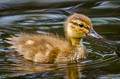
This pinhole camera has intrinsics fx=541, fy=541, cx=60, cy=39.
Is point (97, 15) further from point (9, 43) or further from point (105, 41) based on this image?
point (9, 43)

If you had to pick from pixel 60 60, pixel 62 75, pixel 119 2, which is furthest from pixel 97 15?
pixel 62 75

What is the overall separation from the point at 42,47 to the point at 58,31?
95cm

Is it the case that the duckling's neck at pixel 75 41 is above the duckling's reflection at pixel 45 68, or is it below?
above

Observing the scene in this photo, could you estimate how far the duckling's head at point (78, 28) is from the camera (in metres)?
6.21

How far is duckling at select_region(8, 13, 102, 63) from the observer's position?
6207 mm

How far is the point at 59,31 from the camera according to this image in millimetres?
7141

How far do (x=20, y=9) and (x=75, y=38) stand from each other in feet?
6.54

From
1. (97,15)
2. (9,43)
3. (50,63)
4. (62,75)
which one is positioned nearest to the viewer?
(62,75)

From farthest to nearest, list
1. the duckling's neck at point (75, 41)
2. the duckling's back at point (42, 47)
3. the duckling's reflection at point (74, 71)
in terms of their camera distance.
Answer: the duckling's neck at point (75, 41)
the duckling's back at point (42, 47)
the duckling's reflection at point (74, 71)

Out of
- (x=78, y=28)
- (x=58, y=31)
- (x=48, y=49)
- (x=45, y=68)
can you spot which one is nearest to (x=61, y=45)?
(x=48, y=49)

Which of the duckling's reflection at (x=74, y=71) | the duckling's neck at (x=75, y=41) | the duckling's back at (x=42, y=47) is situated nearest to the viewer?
the duckling's reflection at (x=74, y=71)

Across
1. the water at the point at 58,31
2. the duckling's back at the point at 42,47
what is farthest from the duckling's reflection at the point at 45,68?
the duckling's back at the point at 42,47

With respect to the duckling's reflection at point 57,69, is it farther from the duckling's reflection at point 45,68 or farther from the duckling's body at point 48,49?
the duckling's body at point 48,49

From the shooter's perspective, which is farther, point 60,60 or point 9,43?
point 9,43
